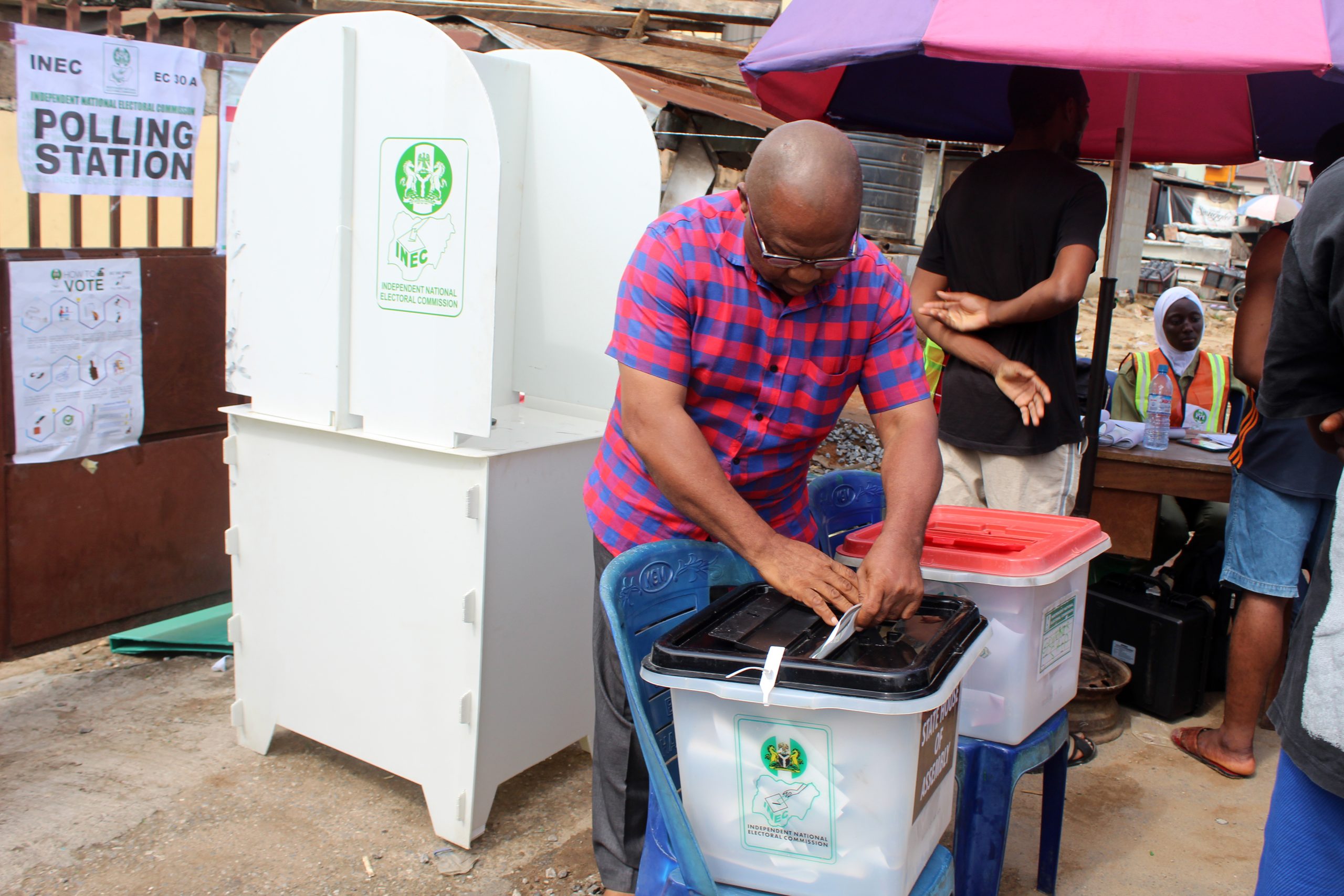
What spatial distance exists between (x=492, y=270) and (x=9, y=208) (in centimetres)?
509

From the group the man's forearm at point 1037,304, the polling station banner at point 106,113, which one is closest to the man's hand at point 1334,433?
the man's forearm at point 1037,304

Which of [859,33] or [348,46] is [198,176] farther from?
[859,33]

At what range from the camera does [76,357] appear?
3703 mm

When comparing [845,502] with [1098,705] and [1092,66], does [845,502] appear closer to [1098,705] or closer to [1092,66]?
[1092,66]

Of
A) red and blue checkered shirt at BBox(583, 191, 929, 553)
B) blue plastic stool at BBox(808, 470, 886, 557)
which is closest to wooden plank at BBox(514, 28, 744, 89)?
blue plastic stool at BBox(808, 470, 886, 557)

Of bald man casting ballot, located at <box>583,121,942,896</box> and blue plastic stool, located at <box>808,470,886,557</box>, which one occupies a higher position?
bald man casting ballot, located at <box>583,121,942,896</box>

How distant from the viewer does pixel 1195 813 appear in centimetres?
332

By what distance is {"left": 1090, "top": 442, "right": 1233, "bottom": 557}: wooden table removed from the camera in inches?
154

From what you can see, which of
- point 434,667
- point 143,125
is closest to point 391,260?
point 434,667

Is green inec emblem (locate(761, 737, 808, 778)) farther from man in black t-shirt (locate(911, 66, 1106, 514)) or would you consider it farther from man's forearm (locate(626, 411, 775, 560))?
man in black t-shirt (locate(911, 66, 1106, 514))

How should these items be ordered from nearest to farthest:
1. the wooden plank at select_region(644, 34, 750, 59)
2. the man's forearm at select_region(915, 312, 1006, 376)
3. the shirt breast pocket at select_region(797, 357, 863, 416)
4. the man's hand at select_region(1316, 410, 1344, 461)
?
the man's hand at select_region(1316, 410, 1344, 461)
the shirt breast pocket at select_region(797, 357, 863, 416)
the man's forearm at select_region(915, 312, 1006, 376)
the wooden plank at select_region(644, 34, 750, 59)

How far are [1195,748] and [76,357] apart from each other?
4235 mm

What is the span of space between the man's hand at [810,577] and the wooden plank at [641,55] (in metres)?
6.45

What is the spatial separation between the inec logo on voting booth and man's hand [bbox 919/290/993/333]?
1657 mm
